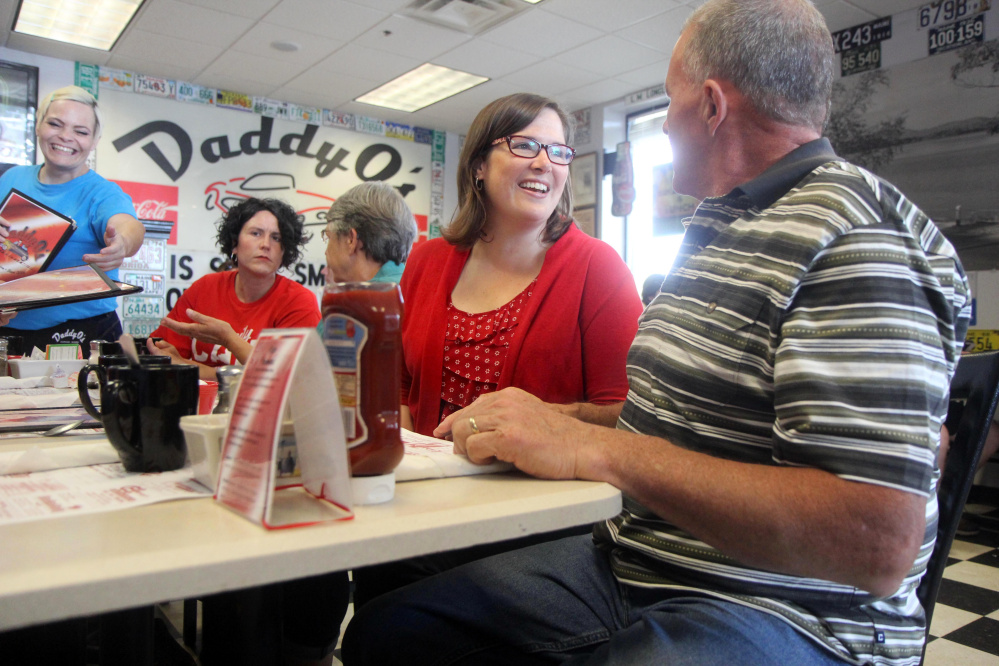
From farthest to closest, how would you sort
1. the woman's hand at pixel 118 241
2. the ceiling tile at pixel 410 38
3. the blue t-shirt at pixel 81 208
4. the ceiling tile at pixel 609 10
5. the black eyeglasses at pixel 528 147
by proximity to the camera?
1. the ceiling tile at pixel 410 38
2. the ceiling tile at pixel 609 10
3. the blue t-shirt at pixel 81 208
4. the woman's hand at pixel 118 241
5. the black eyeglasses at pixel 528 147

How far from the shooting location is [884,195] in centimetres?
81

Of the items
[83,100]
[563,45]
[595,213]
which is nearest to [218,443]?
[83,100]

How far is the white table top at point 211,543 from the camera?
1.41 ft

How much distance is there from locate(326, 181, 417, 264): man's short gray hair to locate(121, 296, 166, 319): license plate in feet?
12.4

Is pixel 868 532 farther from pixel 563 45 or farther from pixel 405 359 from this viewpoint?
pixel 563 45

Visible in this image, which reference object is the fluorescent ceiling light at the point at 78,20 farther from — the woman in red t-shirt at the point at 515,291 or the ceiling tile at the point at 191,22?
the woman in red t-shirt at the point at 515,291

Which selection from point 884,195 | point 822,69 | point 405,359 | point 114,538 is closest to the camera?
point 114,538

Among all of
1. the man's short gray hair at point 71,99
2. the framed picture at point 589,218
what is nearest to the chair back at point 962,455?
the man's short gray hair at point 71,99

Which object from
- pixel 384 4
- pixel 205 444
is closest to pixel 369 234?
pixel 205 444

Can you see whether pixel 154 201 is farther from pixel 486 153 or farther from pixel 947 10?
pixel 947 10

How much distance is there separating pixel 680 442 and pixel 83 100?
2.82 meters

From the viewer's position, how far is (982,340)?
3.98 meters

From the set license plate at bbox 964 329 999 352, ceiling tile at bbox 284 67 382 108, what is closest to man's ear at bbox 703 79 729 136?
license plate at bbox 964 329 999 352

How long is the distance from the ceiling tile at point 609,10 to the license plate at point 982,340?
261 centimetres
